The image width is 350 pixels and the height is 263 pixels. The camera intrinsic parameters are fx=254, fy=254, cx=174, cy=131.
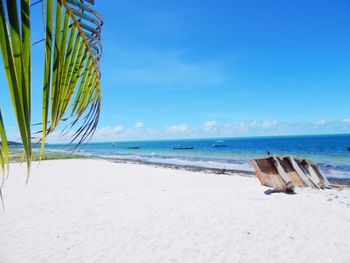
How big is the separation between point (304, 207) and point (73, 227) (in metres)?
5.61

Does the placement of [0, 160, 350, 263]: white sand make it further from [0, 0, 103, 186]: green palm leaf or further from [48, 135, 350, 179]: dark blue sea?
[0, 0, 103, 186]: green palm leaf

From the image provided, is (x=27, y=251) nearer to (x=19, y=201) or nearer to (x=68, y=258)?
(x=68, y=258)

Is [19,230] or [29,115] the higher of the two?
[29,115]

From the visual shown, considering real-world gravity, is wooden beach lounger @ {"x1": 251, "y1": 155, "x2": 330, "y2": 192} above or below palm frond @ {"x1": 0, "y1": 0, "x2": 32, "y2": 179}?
below

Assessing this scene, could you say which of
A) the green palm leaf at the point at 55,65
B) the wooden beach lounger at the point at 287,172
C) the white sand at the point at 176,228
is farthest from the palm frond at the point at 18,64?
the wooden beach lounger at the point at 287,172

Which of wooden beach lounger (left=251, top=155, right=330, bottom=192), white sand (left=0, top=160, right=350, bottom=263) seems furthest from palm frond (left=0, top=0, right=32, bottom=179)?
wooden beach lounger (left=251, top=155, right=330, bottom=192)

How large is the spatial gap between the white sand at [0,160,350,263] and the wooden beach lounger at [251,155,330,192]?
1.16m

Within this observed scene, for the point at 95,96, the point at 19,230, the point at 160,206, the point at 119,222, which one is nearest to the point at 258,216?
the point at 160,206

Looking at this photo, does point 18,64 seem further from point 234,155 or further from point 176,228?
point 234,155

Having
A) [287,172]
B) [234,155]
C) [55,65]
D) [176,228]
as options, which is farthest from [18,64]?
[234,155]

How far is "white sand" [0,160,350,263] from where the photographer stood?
4031 millimetres

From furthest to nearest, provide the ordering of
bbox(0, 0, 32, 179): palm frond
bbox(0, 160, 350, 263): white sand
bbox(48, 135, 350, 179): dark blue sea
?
1. bbox(48, 135, 350, 179): dark blue sea
2. bbox(0, 160, 350, 263): white sand
3. bbox(0, 0, 32, 179): palm frond

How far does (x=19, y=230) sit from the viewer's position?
5059 mm

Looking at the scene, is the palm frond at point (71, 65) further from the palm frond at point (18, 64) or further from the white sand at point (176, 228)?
the white sand at point (176, 228)
